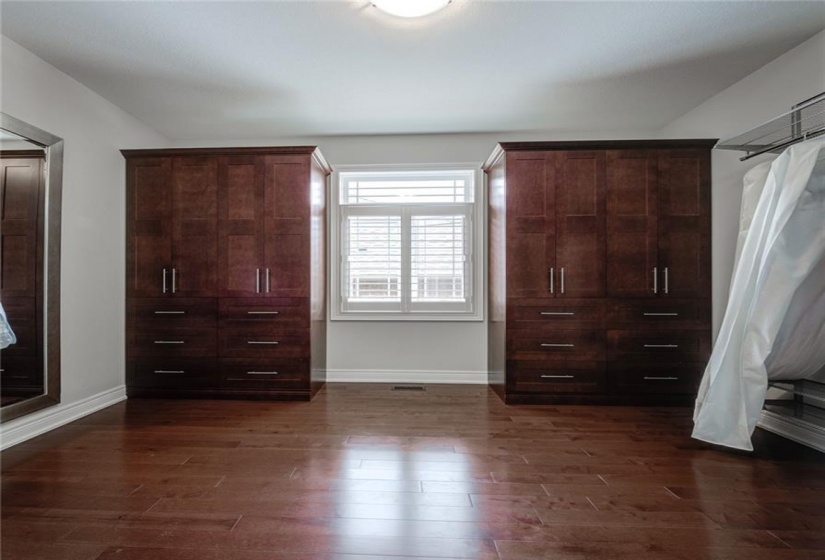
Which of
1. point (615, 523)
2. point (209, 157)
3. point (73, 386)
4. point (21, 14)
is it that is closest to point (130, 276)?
point (73, 386)

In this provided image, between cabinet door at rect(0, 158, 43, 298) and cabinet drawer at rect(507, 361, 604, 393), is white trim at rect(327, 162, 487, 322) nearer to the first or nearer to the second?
cabinet drawer at rect(507, 361, 604, 393)

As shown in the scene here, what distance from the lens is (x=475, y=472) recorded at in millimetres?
2072

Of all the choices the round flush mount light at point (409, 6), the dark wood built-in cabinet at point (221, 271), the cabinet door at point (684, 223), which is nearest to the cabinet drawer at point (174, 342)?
the dark wood built-in cabinet at point (221, 271)

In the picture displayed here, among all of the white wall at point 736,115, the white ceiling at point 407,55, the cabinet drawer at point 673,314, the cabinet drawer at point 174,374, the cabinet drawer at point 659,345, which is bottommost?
the cabinet drawer at point 174,374

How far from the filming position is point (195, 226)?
135 inches

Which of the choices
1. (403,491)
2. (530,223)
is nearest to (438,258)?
(530,223)

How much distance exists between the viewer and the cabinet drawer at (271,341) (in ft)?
11.2

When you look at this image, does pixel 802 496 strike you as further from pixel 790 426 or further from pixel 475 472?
pixel 475 472

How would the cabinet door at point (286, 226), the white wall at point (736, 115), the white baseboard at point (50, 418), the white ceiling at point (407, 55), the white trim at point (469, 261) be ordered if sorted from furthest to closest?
the white trim at point (469, 261) < the cabinet door at point (286, 226) < the white wall at point (736, 115) < the white baseboard at point (50, 418) < the white ceiling at point (407, 55)

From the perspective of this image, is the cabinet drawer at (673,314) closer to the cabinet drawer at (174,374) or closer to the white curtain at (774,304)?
the white curtain at (774,304)

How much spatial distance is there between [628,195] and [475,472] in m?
2.55

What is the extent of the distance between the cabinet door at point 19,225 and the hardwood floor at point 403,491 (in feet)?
3.42

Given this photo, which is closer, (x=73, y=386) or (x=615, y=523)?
(x=615, y=523)

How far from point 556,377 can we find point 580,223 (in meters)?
1.31
